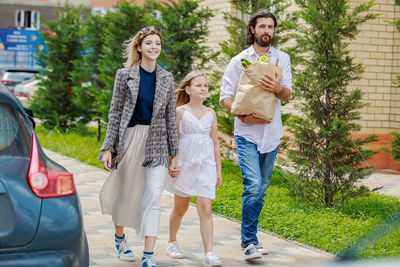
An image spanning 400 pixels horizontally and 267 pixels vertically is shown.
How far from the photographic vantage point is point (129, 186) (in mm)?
5270

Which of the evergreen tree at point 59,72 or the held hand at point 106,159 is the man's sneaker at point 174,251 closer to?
the held hand at point 106,159

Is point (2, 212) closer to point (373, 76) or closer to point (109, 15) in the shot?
point (373, 76)

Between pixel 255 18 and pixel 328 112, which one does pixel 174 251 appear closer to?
pixel 255 18

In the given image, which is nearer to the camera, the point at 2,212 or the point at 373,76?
the point at 2,212

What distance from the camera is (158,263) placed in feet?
17.7

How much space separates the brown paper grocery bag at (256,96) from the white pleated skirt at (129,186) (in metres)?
0.92

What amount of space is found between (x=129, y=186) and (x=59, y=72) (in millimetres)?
13286

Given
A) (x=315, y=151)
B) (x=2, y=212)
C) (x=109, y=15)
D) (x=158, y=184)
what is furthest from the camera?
(x=109, y=15)

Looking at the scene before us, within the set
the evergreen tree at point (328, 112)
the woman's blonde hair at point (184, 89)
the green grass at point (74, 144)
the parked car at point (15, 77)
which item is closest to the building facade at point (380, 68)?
the green grass at point (74, 144)

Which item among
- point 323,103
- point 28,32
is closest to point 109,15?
point 323,103

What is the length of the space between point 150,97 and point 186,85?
2.01 feet

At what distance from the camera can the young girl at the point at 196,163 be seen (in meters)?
5.35

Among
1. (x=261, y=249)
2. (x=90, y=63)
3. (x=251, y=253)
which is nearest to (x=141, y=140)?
(x=251, y=253)

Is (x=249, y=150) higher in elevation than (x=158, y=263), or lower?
higher
